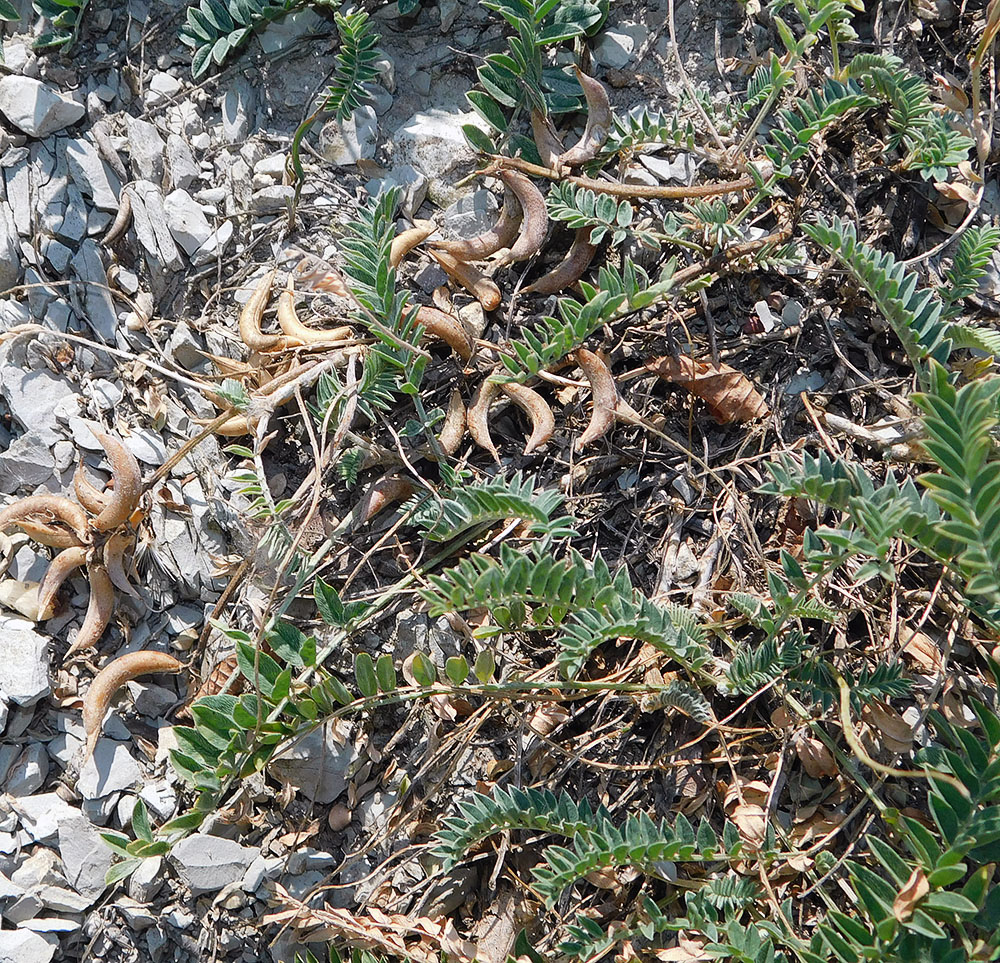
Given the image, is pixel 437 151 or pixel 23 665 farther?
pixel 437 151

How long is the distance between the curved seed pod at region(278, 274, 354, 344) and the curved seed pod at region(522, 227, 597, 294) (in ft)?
1.51

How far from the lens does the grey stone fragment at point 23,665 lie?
1950 millimetres

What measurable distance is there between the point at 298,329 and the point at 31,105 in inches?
38.0

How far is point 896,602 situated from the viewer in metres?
1.83

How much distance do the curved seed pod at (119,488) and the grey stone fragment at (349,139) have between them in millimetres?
918

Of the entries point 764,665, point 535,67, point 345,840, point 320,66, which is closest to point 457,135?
point 535,67

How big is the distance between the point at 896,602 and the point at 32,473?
2.02 m

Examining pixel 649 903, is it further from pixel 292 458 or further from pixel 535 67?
pixel 535 67

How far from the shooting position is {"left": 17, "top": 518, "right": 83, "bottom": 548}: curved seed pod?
197 cm

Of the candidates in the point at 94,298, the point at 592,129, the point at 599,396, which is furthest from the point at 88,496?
the point at 592,129

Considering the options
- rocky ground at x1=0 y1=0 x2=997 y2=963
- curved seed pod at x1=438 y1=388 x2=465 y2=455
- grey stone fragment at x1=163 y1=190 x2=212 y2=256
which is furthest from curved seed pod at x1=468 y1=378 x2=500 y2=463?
grey stone fragment at x1=163 y1=190 x2=212 y2=256

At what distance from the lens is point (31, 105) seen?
7.22 feet

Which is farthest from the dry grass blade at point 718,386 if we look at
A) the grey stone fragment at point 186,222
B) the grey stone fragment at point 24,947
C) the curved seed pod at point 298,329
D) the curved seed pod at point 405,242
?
the grey stone fragment at point 24,947

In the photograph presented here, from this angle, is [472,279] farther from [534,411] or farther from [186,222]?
[186,222]
